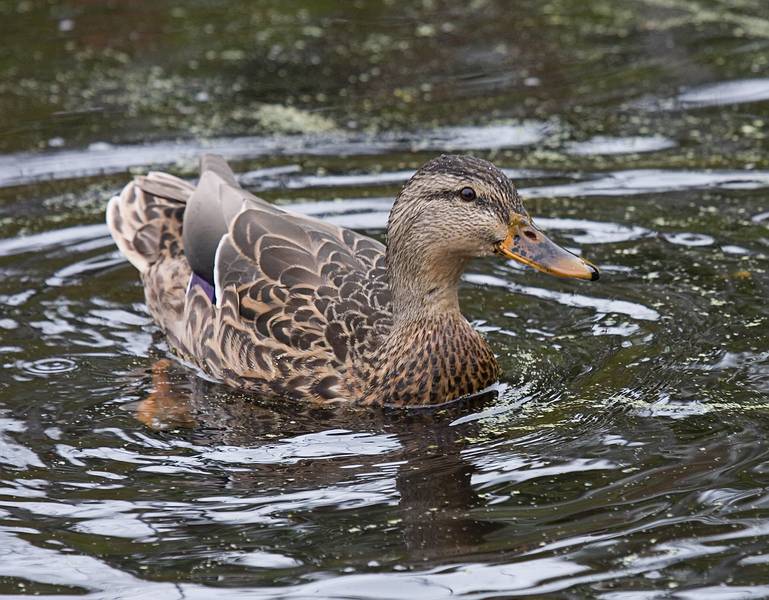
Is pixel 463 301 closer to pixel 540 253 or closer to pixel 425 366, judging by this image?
pixel 425 366

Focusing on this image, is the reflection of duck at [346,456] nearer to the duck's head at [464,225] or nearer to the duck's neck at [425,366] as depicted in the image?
the duck's neck at [425,366]

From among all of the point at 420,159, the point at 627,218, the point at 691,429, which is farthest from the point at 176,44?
the point at 691,429

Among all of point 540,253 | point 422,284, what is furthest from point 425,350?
point 540,253

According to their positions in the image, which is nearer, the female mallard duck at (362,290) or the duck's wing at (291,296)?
the female mallard duck at (362,290)

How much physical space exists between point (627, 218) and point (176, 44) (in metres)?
5.49

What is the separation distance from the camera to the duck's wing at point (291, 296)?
7066 millimetres

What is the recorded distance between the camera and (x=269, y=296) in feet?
23.9

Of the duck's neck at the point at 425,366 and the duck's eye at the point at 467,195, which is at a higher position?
the duck's eye at the point at 467,195

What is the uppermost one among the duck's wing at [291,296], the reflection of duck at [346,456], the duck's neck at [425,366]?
the duck's wing at [291,296]

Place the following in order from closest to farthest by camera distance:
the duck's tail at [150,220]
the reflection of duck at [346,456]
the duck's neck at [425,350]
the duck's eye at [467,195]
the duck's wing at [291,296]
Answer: the reflection of duck at [346,456], the duck's eye at [467,195], the duck's neck at [425,350], the duck's wing at [291,296], the duck's tail at [150,220]

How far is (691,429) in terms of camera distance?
6.23 m

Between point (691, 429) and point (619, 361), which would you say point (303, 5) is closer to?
point (619, 361)

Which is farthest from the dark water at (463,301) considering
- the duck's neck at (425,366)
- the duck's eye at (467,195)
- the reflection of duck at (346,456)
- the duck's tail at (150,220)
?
the duck's eye at (467,195)

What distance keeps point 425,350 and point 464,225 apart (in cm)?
69
